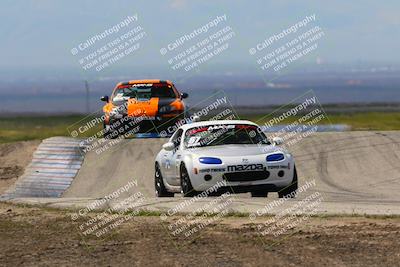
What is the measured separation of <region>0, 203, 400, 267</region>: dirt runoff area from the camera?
8.43m

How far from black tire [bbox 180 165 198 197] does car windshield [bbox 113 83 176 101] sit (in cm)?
1034

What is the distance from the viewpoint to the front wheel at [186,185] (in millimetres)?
13664

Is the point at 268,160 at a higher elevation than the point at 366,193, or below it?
higher

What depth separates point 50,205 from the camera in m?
12.9

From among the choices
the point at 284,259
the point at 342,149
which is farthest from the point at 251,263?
the point at 342,149

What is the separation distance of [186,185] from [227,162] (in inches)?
30.4

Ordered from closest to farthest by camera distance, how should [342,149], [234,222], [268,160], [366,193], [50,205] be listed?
[234,222] < [50,205] < [268,160] < [366,193] < [342,149]

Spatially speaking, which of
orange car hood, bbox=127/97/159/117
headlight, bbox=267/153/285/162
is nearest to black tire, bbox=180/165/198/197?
headlight, bbox=267/153/285/162

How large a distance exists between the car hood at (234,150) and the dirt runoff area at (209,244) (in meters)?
2.93

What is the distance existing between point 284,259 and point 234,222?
7.25 feet

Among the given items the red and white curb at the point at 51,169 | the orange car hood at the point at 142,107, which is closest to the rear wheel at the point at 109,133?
the orange car hood at the point at 142,107

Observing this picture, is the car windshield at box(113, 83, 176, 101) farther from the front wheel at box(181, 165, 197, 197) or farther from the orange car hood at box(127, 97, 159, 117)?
the front wheel at box(181, 165, 197, 197)

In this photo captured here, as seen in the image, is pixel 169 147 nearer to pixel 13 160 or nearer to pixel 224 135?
pixel 224 135

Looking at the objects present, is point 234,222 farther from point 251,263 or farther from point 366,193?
point 366,193
